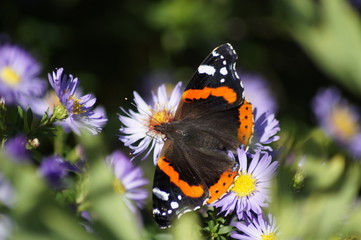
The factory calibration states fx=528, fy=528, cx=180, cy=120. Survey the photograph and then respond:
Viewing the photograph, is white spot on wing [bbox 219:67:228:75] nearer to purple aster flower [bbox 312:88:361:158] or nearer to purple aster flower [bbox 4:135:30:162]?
purple aster flower [bbox 4:135:30:162]

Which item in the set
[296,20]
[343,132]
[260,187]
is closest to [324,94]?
[343,132]

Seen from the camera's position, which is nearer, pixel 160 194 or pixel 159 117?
pixel 160 194

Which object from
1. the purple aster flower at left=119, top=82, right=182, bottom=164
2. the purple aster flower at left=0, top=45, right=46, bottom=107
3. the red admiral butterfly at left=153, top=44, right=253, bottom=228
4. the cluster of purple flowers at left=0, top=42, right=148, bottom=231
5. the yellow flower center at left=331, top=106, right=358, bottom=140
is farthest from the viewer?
the yellow flower center at left=331, top=106, right=358, bottom=140

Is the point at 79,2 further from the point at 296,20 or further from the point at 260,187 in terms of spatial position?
the point at 260,187

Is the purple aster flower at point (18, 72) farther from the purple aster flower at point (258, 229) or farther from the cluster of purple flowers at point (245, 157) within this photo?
the purple aster flower at point (258, 229)

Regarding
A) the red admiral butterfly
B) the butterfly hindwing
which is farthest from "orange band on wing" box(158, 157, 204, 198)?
the butterfly hindwing

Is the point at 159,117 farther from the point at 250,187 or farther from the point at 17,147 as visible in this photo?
the point at 17,147

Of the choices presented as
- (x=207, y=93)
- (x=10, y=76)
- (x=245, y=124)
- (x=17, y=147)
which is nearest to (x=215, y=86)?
(x=207, y=93)
